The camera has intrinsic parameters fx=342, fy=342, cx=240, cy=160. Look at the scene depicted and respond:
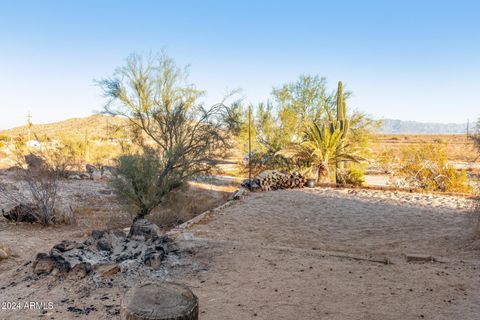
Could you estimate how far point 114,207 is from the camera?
9766 mm

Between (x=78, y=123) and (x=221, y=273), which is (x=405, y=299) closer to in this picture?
(x=221, y=273)

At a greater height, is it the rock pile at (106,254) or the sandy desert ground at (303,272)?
the rock pile at (106,254)

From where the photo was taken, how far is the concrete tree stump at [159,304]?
86.5 inches

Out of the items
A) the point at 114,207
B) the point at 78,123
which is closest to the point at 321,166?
the point at 114,207

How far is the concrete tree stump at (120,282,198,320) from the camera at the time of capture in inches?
86.5

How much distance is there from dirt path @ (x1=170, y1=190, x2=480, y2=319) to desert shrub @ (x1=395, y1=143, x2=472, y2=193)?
341 cm

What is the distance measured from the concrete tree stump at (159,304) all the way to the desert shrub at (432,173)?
10.7 metres

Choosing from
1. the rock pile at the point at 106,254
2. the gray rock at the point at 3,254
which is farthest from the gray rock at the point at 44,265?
the gray rock at the point at 3,254

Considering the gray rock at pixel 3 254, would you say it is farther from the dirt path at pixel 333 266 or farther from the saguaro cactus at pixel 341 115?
the saguaro cactus at pixel 341 115

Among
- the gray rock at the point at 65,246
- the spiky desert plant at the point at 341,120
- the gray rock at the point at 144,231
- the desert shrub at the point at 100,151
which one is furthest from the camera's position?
the desert shrub at the point at 100,151

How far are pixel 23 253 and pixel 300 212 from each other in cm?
A: 553

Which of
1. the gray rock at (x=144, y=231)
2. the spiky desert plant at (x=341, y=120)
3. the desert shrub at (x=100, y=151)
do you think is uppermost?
the spiky desert plant at (x=341, y=120)

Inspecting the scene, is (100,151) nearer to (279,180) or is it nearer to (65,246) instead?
(279,180)

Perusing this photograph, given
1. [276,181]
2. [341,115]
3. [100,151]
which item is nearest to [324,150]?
A: [276,181]
